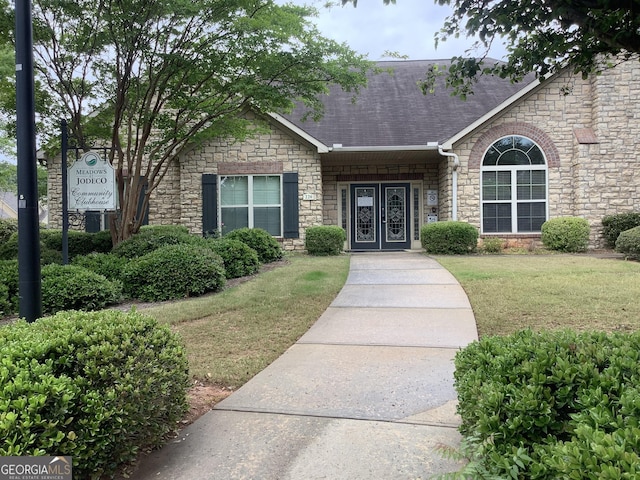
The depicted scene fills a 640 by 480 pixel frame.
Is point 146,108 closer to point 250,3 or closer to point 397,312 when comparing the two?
point 250,3

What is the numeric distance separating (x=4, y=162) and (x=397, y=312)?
23961 mm

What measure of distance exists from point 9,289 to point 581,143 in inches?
549

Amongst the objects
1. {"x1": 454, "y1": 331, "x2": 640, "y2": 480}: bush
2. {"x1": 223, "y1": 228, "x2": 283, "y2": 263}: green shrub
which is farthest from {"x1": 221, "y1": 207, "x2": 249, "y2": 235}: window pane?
{"x1": 454, "y1": 331, "x2": 640, "y2": 480}: bush

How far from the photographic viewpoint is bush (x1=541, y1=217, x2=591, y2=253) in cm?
1218

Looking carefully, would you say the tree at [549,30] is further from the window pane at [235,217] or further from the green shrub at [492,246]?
the window pane at [235,217]

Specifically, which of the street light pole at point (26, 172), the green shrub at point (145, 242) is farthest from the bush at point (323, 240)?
the street light pole at point (26, 172)

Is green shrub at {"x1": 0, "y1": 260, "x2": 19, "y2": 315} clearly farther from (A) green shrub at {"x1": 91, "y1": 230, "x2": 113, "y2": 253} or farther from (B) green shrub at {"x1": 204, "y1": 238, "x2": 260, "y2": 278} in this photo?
(A) green shrub at {"x1": 91, "y1": 230, "x2": 113, "y2": 253}

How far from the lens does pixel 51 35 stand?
8055 millimetres

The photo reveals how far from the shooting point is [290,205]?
13383 mm

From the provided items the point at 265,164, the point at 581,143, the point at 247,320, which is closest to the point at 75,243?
the point at 265,164

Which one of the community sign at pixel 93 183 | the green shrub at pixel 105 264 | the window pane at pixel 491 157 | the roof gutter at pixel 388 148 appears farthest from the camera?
the window pane at pixel 491 157

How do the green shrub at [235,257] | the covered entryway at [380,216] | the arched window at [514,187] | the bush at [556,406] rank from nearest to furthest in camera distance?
the bush at [556,406], the green shrub at [235,257], the arched window at [514,187], the covered entryway at [380,216]

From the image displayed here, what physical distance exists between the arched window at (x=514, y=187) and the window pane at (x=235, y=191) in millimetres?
7290

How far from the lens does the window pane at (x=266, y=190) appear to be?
13.6m
